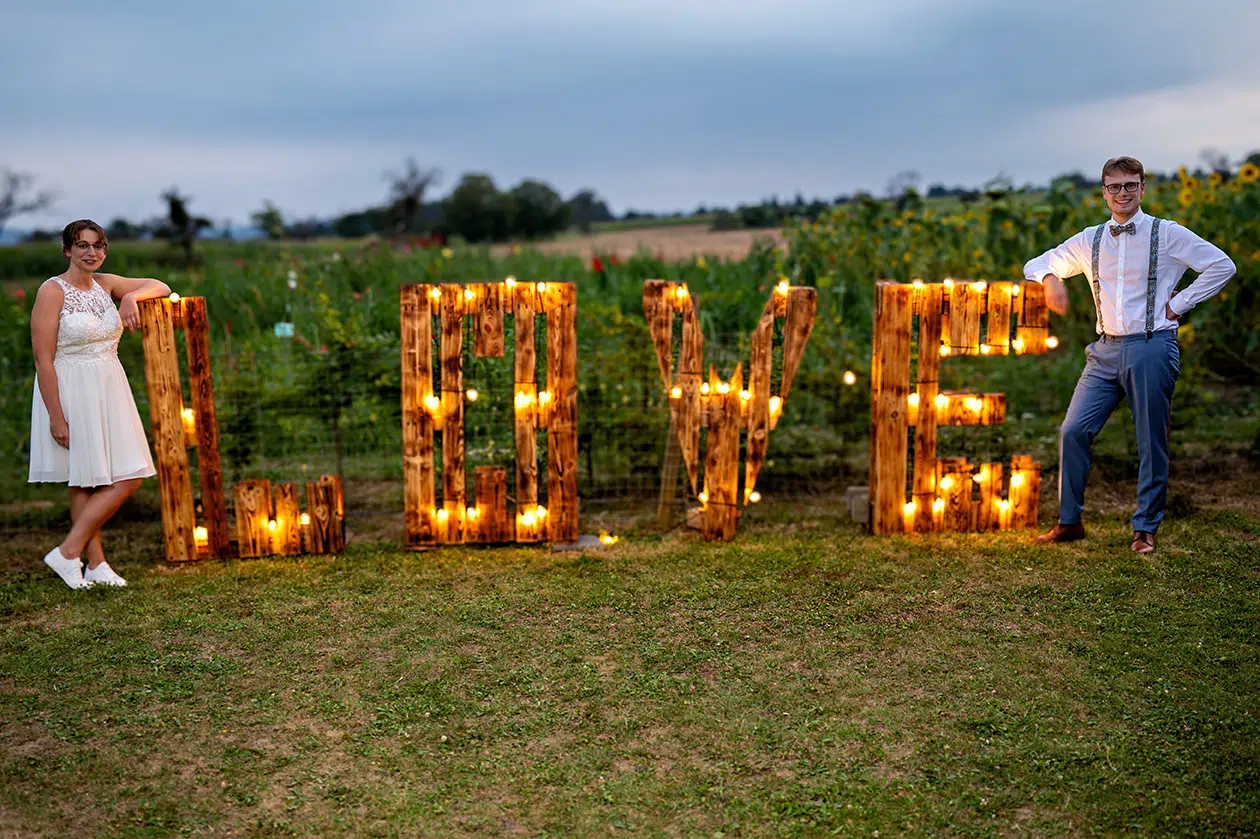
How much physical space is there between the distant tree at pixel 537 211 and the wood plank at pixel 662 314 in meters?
8.76

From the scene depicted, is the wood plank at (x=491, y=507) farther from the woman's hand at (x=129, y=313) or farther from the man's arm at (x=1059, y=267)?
the man's arm at (x=1059, y=267)

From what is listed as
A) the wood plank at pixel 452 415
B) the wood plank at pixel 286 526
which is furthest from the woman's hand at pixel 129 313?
the wood plank at pixel 452 415

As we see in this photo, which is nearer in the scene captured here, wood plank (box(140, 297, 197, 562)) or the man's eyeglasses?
the man's eyeglasses

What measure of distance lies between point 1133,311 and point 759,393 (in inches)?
76.0

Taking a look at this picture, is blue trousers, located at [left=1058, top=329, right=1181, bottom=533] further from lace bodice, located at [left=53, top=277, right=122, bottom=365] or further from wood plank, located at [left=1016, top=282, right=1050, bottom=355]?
lace bodice, located at [left=53, top=277, right=122, bottom=365]

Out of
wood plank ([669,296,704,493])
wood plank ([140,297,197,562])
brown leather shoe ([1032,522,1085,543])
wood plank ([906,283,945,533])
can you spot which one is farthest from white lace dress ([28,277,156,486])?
brown leather shoe ([1032,522,1085,543])

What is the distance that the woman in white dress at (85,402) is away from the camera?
17.0 feet

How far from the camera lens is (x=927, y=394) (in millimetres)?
5891

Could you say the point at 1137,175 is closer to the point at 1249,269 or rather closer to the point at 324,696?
the point at 1249,269

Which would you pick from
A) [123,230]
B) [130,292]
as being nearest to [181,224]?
[123,230]

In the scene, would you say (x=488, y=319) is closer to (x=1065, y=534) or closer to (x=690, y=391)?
(x=690, y=391)

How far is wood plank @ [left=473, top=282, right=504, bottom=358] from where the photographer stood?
18.9ft

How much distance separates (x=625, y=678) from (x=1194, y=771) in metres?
2.04

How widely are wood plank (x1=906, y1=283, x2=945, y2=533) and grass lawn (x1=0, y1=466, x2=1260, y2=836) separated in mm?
314
